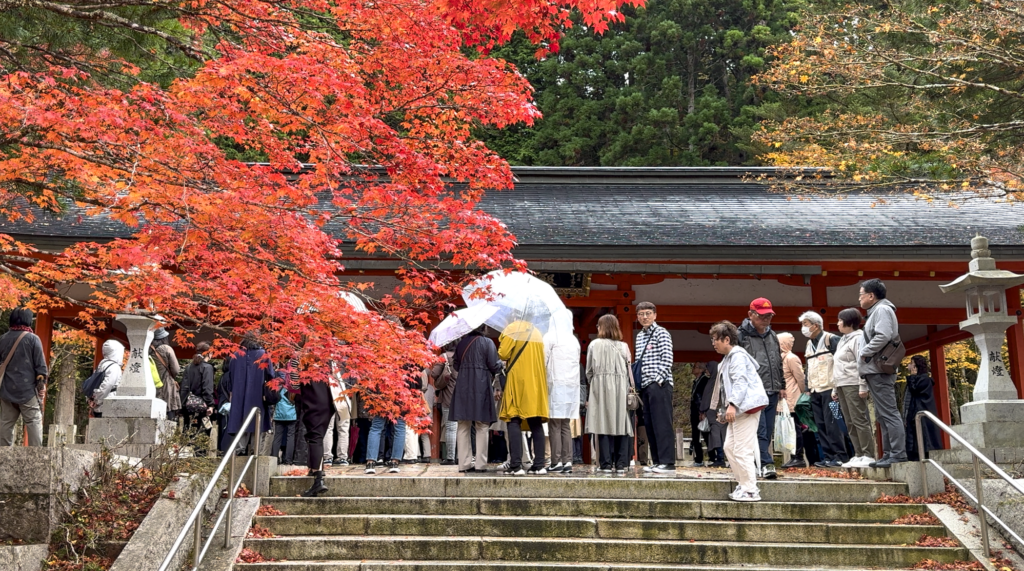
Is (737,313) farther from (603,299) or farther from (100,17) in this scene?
(100,17)

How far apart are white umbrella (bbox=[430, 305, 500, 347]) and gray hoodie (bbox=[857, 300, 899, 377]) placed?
321cm

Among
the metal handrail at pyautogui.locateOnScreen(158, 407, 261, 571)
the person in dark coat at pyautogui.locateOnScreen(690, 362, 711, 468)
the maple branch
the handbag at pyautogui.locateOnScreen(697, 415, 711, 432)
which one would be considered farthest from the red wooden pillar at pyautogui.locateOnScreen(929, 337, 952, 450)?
the maple branch

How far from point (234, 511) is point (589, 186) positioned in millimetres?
9565

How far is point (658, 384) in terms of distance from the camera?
8016 mm

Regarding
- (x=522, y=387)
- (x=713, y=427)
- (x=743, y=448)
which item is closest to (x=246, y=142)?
(x=522, y=387)

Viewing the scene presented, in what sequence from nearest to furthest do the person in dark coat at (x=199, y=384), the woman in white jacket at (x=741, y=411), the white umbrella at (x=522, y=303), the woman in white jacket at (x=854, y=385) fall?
1. the woman in white jacket at (x=741, y=411)
2. the woman in white jacket at (x=854, y=385)
3. the white umbrella at (x=522, y=303)
4. the person in dark coat at (x=199, y=384)

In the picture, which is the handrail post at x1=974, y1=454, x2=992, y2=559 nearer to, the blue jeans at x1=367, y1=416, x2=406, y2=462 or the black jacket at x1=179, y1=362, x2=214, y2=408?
the blue jeans at x1=367, y1=416, x2=406, y2=462

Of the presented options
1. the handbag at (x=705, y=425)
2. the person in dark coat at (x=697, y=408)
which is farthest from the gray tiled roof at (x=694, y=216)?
the handbag at (x=705, y=425)

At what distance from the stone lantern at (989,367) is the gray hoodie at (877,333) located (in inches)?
33.8

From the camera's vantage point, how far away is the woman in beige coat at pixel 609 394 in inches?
321

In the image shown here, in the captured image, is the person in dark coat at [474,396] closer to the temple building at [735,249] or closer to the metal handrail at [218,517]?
the metal handrail at [218,517]

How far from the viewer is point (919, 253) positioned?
441 inches

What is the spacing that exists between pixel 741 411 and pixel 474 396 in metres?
2.43

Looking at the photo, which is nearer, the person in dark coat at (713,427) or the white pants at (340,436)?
the person in dark coat at (713,427)
